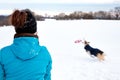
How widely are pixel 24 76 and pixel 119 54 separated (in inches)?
353

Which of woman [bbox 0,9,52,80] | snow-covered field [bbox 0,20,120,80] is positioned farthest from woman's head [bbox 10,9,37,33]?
snow-covered field [bbox 0,20,120,80]

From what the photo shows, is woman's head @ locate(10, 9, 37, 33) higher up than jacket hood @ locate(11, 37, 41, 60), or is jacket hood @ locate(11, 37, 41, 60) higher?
woman's head @ locate(10, 9, 37, 33)

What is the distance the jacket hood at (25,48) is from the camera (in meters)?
2.15

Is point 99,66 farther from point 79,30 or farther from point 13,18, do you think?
point 79,30

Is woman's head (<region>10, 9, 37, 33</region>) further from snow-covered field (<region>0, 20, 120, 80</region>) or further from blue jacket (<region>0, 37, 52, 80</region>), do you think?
snow-covered field (<region>0, 20, 120, 80</region>)

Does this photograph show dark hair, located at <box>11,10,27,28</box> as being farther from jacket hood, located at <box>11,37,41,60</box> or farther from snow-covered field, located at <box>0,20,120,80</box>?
snow-covered field, located at <box>0,20,120,80</box>

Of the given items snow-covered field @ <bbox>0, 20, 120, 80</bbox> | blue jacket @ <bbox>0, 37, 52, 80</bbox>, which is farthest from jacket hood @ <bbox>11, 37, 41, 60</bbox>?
snow-covered field @ <bbox>0, 20, 120, 80</bbox>

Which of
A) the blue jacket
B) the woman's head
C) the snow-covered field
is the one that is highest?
the woman's head

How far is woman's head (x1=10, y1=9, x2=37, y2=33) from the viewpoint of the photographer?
2162 mm

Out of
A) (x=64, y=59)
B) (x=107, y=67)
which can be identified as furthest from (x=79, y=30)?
(x=107, y=67)

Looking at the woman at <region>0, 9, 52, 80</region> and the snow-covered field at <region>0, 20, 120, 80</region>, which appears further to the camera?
the snow-covered field at <region>0, 20, 120, 80</region>

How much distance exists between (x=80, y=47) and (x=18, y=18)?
9927 millimetres

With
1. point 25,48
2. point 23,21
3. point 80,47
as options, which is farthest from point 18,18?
point 80,47

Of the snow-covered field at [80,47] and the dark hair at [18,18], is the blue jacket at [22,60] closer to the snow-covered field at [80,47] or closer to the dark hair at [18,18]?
the dark hair at [18,18]
